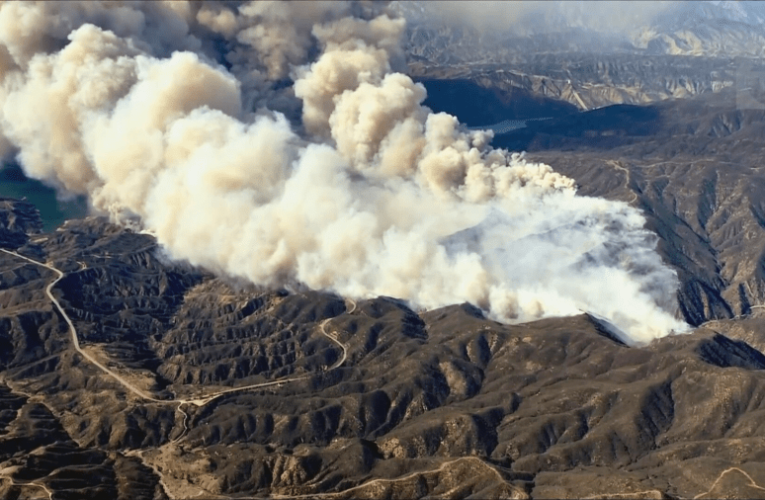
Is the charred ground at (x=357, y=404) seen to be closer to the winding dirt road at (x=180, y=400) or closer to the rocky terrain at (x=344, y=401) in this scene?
the rocky terrain at (x=344, y=401)

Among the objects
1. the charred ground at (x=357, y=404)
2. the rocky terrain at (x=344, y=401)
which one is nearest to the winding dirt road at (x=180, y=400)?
the rocky terrain at (x=344, y=401)

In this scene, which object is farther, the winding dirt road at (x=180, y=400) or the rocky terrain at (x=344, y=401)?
the winding dirt road at (x=180, y=400)

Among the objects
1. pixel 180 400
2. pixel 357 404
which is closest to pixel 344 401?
pixel 357 404

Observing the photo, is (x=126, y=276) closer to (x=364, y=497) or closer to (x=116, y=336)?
(x=116, y=336)

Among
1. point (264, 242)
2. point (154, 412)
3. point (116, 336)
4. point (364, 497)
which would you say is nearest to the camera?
point (364, 497)

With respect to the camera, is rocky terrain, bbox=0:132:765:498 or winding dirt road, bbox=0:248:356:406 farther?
winding dirt road, bbox=0:248:356:406

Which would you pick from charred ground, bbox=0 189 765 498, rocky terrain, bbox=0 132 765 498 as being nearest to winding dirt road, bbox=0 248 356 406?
rocky terrain, bbox=0 132 765 498

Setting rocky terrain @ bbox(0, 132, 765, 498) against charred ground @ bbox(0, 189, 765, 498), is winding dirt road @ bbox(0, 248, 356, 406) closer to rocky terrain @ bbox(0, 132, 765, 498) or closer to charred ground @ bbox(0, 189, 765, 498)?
rocky terrain @ bbox(0, 132, 765, 498)

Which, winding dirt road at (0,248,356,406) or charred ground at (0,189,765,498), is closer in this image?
charred ground at (0,189,765,498)

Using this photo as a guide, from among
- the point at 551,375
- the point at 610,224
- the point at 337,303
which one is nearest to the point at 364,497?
the point at 551,375
